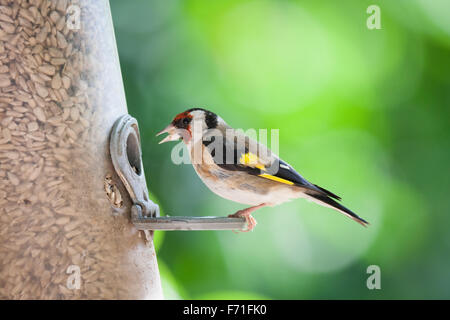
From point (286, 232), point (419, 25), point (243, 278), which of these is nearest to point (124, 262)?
point (243, 278)

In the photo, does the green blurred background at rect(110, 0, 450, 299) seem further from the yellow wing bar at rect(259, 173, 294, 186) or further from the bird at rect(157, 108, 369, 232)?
the yellow wing bar at rect(259, 173, 294, 186)

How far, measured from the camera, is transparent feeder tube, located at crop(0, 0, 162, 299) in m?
2.75

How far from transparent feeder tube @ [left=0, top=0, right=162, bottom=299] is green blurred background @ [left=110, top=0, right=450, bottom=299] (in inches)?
72.3

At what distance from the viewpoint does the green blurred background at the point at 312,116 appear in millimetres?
5020

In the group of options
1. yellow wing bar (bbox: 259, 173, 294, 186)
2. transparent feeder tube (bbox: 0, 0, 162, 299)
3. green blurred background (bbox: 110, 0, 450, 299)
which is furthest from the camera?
green blurred background (bbox: 110, 0, 450, 299)

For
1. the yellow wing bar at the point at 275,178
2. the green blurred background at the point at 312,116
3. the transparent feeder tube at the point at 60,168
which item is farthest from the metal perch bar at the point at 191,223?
the green blurred background at the point at 312,116

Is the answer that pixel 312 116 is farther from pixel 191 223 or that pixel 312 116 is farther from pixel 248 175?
pixel 191 223

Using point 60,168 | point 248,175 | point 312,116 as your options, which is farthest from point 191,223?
point 312,116

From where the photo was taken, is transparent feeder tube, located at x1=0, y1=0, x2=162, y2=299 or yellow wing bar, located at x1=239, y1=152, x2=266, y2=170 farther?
yellow wing bar, located at x1=239, y1=152, x2=266, y2=170

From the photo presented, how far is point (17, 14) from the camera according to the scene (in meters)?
2.86

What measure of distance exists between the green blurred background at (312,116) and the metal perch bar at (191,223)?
1.85 meters

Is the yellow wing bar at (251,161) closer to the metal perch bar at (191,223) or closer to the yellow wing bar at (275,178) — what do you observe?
the yellow wing bar at (275,178)

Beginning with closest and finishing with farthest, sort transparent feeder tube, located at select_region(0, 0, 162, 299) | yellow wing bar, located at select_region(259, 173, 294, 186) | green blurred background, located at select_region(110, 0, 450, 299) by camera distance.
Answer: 1. transparent feeder tube, located at select_region(0, 0, 162, 299)
2. yellow wing bar, located at select_region(259, 173, 294, 186)
3. green blurred background, located at select_region(110, 0, 450, 299)

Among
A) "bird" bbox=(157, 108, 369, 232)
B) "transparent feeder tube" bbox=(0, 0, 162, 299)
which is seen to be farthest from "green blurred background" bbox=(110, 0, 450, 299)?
"transparent feeder tube" bbox=(0, 0, 162, 299)
